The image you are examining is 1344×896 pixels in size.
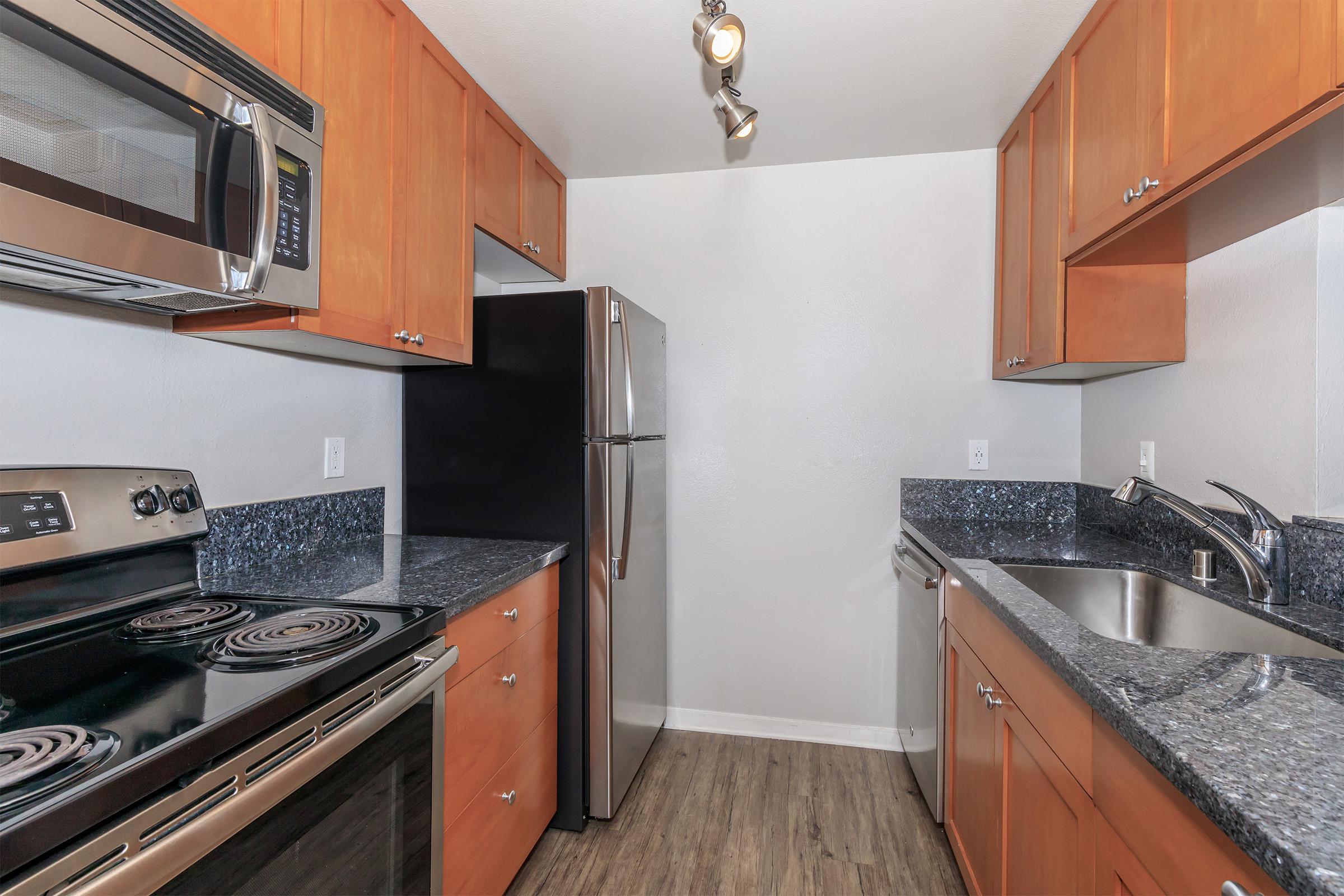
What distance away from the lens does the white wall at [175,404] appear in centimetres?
114

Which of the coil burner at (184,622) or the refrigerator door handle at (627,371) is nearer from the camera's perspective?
the coil burner at (184,622)

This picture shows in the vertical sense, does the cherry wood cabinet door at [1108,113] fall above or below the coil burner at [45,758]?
above

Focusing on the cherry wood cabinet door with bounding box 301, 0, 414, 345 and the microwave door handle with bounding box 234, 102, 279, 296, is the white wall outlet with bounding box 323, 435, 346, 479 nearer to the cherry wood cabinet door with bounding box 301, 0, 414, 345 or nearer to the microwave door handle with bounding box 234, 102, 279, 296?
the cherry wood cabinet door with bounding box 301, 0, 414, 345

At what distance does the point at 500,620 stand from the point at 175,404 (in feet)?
2.89

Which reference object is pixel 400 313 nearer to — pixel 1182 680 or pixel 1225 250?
pixel 1182 680

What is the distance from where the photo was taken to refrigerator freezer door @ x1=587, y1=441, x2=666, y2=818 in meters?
1.94

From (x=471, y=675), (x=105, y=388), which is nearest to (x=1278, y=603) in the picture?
(x=471, y=675)

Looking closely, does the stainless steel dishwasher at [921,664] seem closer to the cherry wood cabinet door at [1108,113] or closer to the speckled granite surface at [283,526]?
the cherry wood cabinet door at [1108,113]

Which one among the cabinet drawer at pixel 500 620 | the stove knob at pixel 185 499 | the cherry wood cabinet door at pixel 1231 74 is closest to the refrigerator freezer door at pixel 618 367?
the cabinet drawer at pixel 500 620

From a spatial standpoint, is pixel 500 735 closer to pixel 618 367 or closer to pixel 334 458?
pixel 334 458

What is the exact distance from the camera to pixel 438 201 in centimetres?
175

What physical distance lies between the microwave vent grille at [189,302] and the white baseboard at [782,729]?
7.26ft

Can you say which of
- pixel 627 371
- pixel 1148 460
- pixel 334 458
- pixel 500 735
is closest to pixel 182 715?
pixel 500 735

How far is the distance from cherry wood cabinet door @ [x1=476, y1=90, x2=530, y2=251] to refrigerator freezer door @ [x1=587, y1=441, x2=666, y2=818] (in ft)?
2.78
